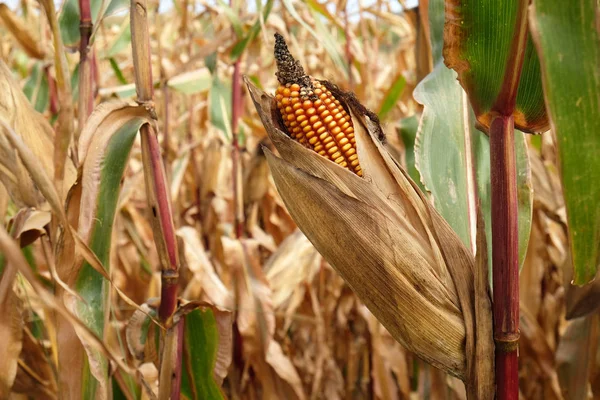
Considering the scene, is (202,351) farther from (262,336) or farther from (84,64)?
(84,64)

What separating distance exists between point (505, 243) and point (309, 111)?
341mm

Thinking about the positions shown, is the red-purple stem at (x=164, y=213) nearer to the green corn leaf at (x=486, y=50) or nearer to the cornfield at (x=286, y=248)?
the cornfield at (x=286, y=248)

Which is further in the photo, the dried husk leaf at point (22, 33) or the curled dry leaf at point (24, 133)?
the dried husk leaf at point (22, 33)

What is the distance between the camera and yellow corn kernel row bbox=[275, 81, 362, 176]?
2.86ft

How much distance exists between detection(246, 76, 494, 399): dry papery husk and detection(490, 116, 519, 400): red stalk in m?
0.02

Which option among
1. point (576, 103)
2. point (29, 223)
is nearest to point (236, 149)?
point (29, 223)

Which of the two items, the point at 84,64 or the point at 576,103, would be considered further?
the point at 84,64

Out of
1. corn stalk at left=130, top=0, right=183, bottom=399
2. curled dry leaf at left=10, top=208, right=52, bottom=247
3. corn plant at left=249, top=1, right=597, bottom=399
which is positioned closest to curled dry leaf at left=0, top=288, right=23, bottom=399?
curled dry leaf at left=10, top=208, right=52, bottom=247

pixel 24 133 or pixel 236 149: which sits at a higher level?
pixel 24 133

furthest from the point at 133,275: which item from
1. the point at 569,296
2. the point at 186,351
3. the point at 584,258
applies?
the point at 584,258

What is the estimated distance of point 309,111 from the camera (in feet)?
2.84

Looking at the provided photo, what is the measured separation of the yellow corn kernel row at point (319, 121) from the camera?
0.87 m

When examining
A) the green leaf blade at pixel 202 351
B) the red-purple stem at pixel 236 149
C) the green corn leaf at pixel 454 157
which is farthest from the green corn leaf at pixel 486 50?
the red-purple stem at pixel 236 149

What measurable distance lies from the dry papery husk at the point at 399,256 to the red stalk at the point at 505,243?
0.02m
